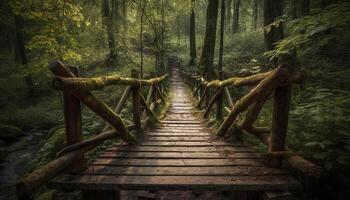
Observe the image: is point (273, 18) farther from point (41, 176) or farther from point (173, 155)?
point (41, 176)

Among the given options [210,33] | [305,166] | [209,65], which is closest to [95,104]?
[305,166]

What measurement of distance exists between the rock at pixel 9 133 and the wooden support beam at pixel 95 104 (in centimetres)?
1082

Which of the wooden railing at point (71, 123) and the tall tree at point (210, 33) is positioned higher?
the tall tree at point (210, 33)

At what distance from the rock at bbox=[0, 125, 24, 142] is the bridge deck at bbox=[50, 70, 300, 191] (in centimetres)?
1069

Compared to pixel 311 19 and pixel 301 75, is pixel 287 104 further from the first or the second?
pixel 311 19

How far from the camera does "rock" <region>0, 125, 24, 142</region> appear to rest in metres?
12.5

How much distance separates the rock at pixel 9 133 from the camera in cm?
1251

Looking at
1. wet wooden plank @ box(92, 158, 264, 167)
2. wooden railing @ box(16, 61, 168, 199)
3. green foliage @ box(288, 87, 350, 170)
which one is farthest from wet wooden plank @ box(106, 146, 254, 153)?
green foliage @ box(288, 87, 350, 170)

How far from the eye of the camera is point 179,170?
12.2ft

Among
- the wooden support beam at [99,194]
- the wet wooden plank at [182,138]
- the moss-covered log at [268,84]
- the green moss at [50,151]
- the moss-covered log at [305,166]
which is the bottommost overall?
the green moss at [50,151]

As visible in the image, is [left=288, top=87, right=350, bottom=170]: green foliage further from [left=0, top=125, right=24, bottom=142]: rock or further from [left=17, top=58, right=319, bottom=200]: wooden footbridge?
[left=0, top=125, right=24, bottom=142]: rock

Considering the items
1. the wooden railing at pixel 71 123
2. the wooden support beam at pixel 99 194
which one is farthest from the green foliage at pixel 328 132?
the wooden railing at pixel 71 123

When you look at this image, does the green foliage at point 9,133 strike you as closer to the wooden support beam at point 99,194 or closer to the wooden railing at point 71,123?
the wooden railing at point 71,123

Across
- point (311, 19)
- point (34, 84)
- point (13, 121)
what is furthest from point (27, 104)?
point (311, 19)
